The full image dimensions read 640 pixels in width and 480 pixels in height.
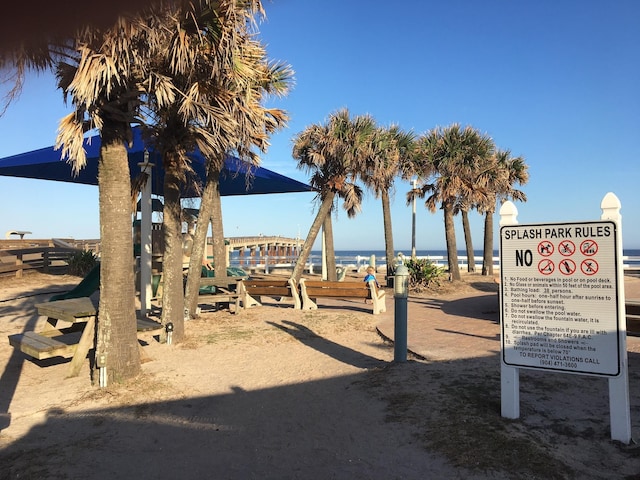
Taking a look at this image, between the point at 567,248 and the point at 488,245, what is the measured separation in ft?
70.6

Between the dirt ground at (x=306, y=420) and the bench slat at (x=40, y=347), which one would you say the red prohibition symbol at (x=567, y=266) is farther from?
the bench slat at (x=40, y=347)

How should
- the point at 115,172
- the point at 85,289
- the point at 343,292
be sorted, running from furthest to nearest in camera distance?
the point at 343,292
the point at 85,289
the point at 115,172

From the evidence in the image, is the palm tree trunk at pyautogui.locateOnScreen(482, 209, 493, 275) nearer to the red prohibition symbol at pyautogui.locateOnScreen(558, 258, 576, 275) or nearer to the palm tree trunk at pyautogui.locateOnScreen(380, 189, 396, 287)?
the palm tree trunk at pyautogui.locateOnScreen(380, 189, 396, 287)

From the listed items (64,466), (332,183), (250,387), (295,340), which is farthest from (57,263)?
(64,466)

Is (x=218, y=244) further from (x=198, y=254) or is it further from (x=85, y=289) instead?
(x=85, y=289)

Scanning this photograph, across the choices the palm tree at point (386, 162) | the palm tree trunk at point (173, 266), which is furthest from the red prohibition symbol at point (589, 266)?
the palm tree at point (386, 162)

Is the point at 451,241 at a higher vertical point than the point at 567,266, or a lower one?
higher

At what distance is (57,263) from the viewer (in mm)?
19078

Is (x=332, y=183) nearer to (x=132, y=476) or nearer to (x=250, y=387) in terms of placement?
(x=250, y=387)

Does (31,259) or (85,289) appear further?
(31,259)

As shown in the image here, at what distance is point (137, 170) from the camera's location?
1323cm

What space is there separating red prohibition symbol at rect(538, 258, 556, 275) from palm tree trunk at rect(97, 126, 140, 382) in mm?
4471

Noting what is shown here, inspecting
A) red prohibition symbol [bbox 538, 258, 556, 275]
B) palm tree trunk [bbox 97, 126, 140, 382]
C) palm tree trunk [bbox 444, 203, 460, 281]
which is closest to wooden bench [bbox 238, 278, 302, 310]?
palm tree trunk [bbox 97, 126, 140, 382]

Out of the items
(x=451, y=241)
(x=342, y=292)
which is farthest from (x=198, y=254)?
(x=451, y=241)
